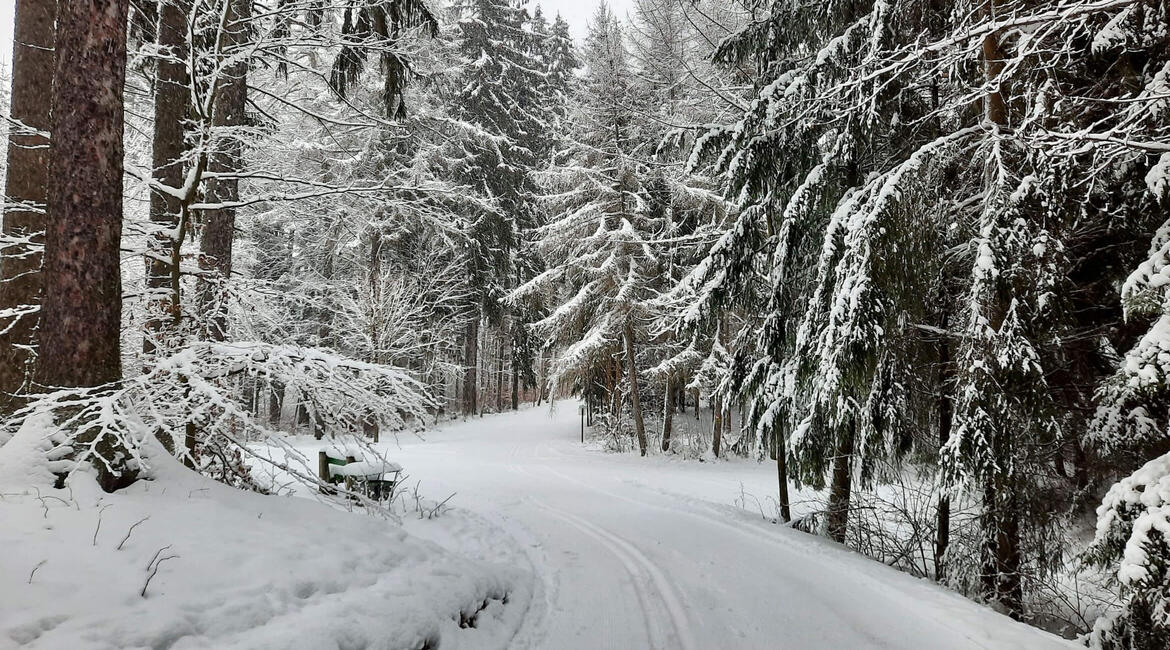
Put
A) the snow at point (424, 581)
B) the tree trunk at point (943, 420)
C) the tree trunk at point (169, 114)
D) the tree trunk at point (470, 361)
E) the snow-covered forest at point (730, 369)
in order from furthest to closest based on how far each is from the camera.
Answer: the tree trunk at point (470, 361) < the tree trunk at point (943, 420) < the tree trunk at point (169, 114) < the snow-covered forest at point (730, 369) < the snow at point (424, 581)

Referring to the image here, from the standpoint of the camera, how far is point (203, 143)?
4.35 metres

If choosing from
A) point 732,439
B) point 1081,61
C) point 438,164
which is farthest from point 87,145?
point 732,439

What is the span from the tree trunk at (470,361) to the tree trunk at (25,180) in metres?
18.9

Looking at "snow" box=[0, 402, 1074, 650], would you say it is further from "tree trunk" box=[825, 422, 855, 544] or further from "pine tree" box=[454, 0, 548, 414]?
"pine tree" box=[454, 0, 548, 414]

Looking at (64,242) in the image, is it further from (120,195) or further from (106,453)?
(106,453)

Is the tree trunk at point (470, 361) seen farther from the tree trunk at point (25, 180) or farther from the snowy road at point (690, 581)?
the tree trunk at point (25, 180)

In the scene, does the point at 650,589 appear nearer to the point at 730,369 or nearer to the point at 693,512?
the point at 693,512

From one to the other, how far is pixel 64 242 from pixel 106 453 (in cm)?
133

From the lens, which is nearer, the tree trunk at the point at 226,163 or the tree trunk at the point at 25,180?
the tree trunk at the point at 25,180

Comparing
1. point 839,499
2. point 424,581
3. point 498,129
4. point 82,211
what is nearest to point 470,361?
point 498,129

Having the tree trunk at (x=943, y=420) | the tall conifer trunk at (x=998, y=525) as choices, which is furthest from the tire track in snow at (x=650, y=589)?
the tree trunk at (x=943, y=420)

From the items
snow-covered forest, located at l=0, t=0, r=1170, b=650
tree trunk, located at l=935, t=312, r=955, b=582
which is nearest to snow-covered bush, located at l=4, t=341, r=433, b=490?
snow-covered forest, located at l=0, t=0, r=1170, b=650

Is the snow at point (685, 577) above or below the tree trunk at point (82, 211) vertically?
below

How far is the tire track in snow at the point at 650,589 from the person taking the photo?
404 cm
